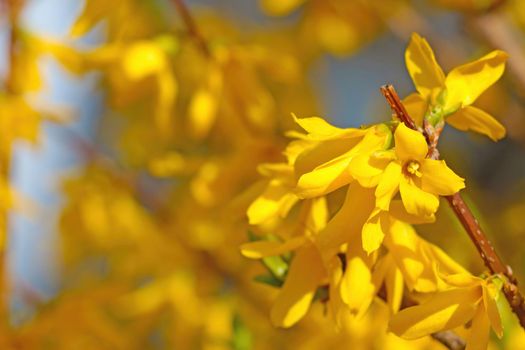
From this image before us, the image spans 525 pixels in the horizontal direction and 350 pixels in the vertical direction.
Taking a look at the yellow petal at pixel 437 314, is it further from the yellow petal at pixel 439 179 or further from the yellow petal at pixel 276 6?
the yellow petal at pixel 276 6

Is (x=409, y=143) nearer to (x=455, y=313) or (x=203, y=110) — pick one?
(x=455, y=313)

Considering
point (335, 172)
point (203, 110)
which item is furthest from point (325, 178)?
point (203, 110)

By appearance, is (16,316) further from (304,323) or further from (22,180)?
(22,180)

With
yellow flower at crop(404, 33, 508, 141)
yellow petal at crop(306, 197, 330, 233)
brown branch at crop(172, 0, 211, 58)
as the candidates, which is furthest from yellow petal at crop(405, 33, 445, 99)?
brown branch at crop(172, 0, 211, 58)

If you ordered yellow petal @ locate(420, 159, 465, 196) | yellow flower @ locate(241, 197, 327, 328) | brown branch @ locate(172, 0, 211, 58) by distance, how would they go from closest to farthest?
yellow petal @ locate(420, 159, 465, 196), yellow flower @ locate(241, 197, 327, 328), brown branch @ locate(172, 0, 211, 58)

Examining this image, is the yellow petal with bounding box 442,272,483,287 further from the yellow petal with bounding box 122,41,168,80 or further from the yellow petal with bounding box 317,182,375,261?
the yellow petal with bounding box 122,41,168,80

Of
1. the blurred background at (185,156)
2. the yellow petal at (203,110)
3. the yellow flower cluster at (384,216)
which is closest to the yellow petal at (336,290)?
the yellow flower cluster at (384,216)
